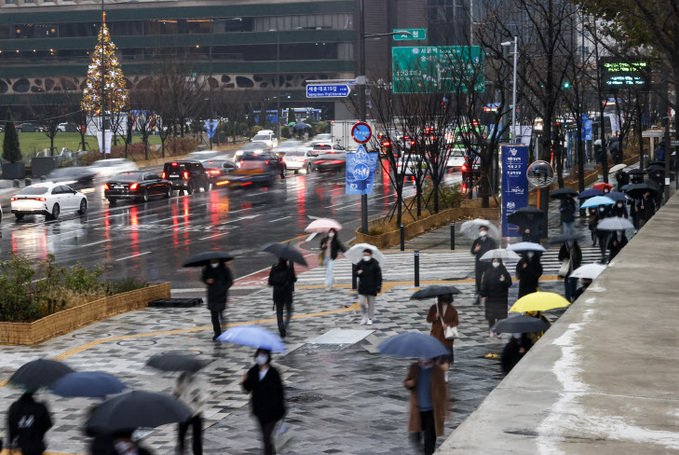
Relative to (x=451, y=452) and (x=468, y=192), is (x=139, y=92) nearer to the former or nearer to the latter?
A: (x=468, y=192)

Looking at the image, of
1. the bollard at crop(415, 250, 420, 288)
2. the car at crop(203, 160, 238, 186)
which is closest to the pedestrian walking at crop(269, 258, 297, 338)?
the bollard at crop(415, 250, 420, 288)

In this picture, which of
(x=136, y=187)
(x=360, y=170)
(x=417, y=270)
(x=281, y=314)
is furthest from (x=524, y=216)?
(x=136, y=187)

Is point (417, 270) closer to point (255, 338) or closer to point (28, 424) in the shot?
point (255, 338)

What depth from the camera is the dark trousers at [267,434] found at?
34.4 ft

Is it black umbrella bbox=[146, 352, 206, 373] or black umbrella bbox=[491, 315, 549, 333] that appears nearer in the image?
black umbrella bbox=[146, 352, 206, 373]

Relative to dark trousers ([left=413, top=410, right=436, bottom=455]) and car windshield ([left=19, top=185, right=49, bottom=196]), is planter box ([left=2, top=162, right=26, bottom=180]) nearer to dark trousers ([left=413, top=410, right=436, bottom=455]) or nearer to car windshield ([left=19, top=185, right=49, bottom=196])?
car windshield ([left=19, top=185, right=49, bottom=196])

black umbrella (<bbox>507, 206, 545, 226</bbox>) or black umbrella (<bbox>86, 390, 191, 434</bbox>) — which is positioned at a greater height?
black umbrella (<bbox>507, 206, 545, 226</bbox>)

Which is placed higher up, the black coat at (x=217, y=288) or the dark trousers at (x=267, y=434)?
the black coat at (x=217, y=288)

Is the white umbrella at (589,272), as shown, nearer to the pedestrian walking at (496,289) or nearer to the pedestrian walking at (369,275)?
the pedestrian walking at (496,289)

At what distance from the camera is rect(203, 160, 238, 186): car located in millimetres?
55750

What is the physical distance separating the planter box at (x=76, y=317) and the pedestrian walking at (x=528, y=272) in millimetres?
8409

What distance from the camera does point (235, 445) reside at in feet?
37.8

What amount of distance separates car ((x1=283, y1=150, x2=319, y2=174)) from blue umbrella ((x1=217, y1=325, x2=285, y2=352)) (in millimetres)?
55012

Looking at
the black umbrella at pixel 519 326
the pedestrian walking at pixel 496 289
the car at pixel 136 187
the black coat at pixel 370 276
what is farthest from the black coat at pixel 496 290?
the car at pixel 136 187
